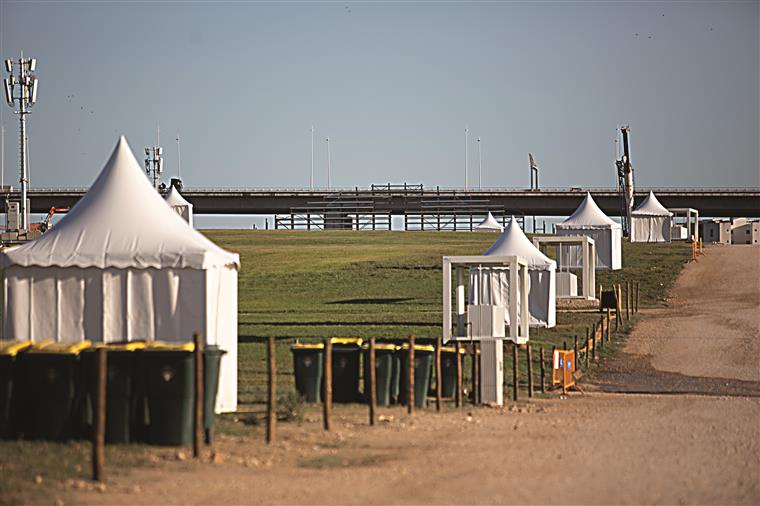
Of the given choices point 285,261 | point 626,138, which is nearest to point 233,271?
point 285,261

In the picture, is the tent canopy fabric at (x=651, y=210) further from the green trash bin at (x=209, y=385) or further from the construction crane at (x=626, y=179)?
the green trash bin at (x=209, y=385)

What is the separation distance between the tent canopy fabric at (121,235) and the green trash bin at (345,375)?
2.18 meters

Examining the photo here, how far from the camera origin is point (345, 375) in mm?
18297

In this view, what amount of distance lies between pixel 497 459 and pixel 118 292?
6669mm

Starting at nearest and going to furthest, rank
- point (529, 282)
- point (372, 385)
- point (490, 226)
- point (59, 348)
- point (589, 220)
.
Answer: point (59, 348), point (372, 385), point (529, 282), point (589, 220), point (490, 226)

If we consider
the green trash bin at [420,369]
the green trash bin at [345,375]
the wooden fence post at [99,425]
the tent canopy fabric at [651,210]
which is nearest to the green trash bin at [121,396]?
the wooden fence post at [99,425]

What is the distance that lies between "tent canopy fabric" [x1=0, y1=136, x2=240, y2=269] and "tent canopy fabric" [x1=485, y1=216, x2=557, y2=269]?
59.5 feet

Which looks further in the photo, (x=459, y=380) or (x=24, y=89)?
(x=24, y=89)

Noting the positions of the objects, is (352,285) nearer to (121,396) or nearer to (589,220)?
(589,220)

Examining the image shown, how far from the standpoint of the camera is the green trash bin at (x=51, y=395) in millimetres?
13320

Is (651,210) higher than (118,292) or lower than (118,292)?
higher

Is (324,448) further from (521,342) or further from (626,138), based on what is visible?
(626,138)

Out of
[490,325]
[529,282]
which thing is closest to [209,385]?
[490,325]

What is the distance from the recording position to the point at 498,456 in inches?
531
